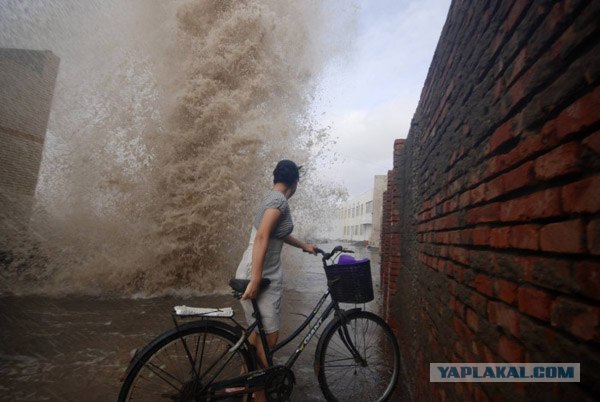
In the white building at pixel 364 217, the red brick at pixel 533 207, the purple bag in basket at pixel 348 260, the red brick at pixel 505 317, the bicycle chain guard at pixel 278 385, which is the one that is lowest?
the bicycle chain guard at pixel 278 385

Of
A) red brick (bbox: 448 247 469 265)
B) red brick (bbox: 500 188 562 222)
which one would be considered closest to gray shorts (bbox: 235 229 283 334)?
red brick (bbox: 448 247 469 265)

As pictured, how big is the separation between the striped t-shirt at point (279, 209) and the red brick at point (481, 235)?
4.46 feet

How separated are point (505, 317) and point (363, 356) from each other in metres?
2.32

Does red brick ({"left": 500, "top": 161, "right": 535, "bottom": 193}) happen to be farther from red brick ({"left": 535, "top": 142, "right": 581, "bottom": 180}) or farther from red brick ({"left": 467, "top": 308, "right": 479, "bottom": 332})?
red brick ({"left": 467, "top": 308, "right": 479, "bottom": 332})

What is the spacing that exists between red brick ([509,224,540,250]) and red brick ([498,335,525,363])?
331mm

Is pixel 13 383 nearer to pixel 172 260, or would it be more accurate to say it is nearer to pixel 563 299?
pixel 563 299

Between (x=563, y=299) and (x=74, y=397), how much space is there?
379cm

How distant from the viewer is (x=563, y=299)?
824 millimetres

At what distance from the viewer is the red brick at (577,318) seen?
0.71 m

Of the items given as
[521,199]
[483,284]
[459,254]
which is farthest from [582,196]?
[459,254]

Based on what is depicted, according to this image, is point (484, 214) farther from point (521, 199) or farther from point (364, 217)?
point (364, 217)

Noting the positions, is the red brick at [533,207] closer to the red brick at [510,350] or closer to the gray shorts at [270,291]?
the red brick at [510,350]

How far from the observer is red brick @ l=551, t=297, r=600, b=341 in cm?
71

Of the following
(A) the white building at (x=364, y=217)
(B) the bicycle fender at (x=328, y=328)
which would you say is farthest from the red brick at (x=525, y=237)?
(A) the white building at (x=364, y=217)
